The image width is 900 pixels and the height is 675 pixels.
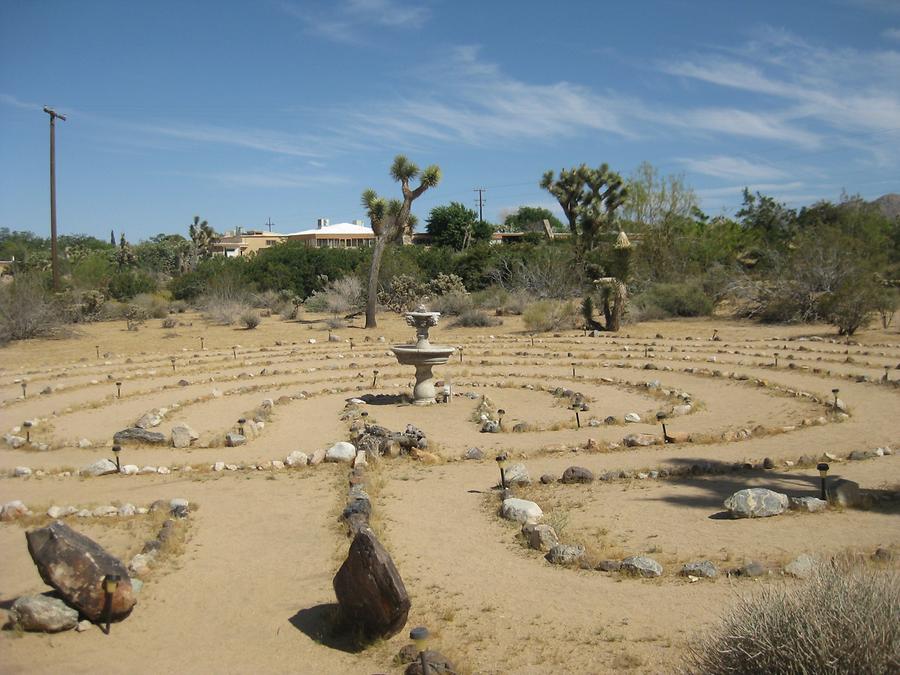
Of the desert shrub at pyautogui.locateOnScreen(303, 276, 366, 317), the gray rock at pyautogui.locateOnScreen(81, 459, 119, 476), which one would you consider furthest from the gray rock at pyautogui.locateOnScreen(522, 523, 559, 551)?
the desert shrub at pyautogui.locateOnScreen(303, 276, 366, 317)

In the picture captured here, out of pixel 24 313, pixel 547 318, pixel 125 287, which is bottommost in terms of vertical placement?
pixel 547 318

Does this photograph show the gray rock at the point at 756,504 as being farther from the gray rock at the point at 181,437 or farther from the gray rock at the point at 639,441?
the gray rock at the point at 181,437

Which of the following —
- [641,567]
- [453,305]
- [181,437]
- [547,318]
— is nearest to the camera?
[641,567]

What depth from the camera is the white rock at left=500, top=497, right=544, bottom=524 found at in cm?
859

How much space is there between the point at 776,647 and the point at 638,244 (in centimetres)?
4045

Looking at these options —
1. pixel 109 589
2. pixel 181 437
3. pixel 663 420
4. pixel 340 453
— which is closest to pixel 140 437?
pixel 181 437

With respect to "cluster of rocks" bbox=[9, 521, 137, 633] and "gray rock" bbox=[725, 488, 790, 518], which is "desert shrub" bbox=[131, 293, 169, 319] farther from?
"gray rock" bbox=[725, 488, 790, 518]

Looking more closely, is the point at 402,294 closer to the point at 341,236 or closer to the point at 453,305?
the point at 453,305

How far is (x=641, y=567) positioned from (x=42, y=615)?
474 centimetres

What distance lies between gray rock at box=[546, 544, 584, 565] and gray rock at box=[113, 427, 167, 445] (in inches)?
304

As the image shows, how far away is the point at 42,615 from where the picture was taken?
6.11 metres

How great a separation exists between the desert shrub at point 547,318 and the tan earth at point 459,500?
774 centimetres

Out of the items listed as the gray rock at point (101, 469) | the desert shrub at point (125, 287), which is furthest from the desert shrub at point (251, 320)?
the gray rock at point (101, 469)

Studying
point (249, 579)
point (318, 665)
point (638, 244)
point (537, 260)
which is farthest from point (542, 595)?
point (638, 244)
